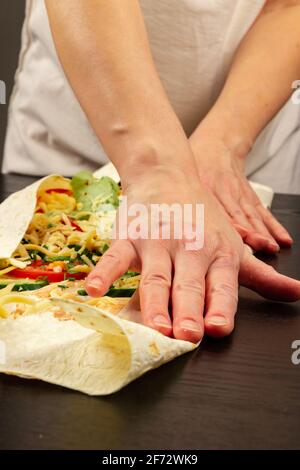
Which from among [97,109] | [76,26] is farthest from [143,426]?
[76,26]

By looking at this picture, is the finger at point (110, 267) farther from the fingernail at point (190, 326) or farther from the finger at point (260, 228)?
the finger at point (260, 228)

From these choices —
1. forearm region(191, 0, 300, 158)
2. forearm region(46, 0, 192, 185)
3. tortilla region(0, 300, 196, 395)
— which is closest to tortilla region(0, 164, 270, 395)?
tortilla region(0, 300, 196, 395)

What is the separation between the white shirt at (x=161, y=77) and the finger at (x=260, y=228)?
1.63 feet

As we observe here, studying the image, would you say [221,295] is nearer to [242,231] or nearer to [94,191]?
[242,231]

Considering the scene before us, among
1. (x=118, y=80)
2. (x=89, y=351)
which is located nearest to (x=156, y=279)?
(x=89, y=351)

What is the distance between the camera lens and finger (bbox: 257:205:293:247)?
5.02 feet

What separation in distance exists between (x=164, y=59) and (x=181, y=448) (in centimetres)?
140

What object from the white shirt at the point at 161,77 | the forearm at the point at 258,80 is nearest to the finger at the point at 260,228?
the forearm at the point at 258,80

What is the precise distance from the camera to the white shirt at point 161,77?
6.36 feet

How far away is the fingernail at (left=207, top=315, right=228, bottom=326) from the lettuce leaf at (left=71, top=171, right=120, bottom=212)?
0.54 metres
